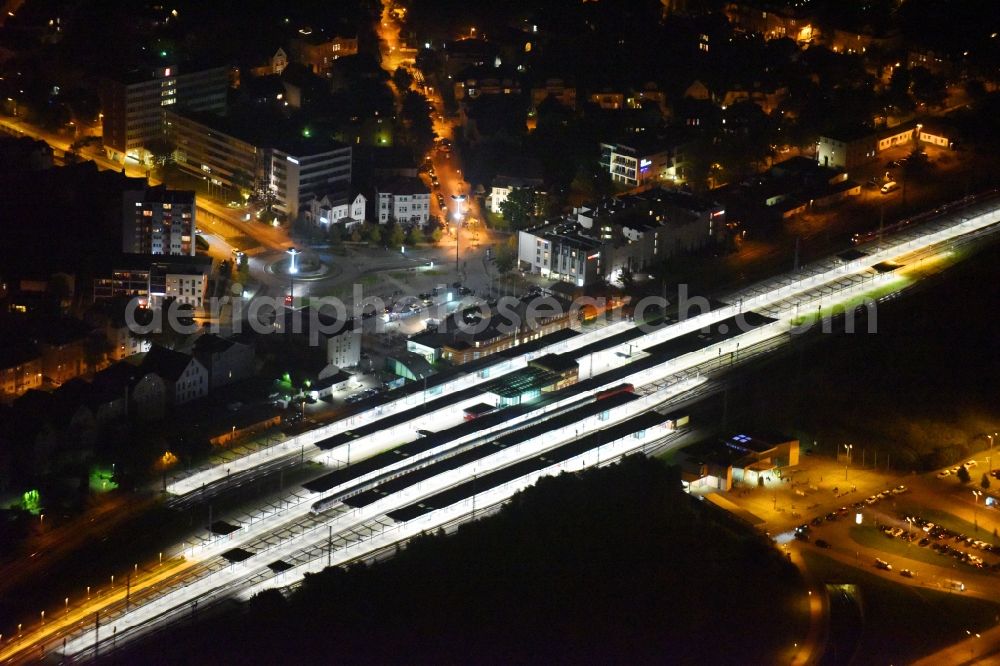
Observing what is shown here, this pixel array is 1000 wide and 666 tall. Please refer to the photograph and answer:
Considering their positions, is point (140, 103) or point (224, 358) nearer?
point (224, 358)

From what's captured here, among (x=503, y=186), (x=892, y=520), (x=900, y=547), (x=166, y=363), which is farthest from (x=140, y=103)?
(x=900, y=547)

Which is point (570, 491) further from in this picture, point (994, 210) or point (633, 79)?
point (633, 79)

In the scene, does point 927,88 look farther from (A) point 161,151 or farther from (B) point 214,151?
(A) point 161,151

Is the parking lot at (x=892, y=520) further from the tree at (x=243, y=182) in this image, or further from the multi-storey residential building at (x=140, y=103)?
the multi-storey residential building at (x=140, y=103)

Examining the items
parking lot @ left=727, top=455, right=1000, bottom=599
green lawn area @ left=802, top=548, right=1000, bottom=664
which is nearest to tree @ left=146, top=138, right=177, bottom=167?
parking lot @ left=727, top=455, right=1000, bottom=599

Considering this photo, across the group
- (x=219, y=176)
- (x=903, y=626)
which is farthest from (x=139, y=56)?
(x=903, y=626)

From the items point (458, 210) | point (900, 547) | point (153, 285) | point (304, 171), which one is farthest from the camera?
point (458, 210)

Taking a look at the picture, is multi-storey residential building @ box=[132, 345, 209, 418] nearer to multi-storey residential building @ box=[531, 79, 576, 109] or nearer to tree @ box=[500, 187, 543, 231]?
tree @ box=[500, 187, 543, 231]
